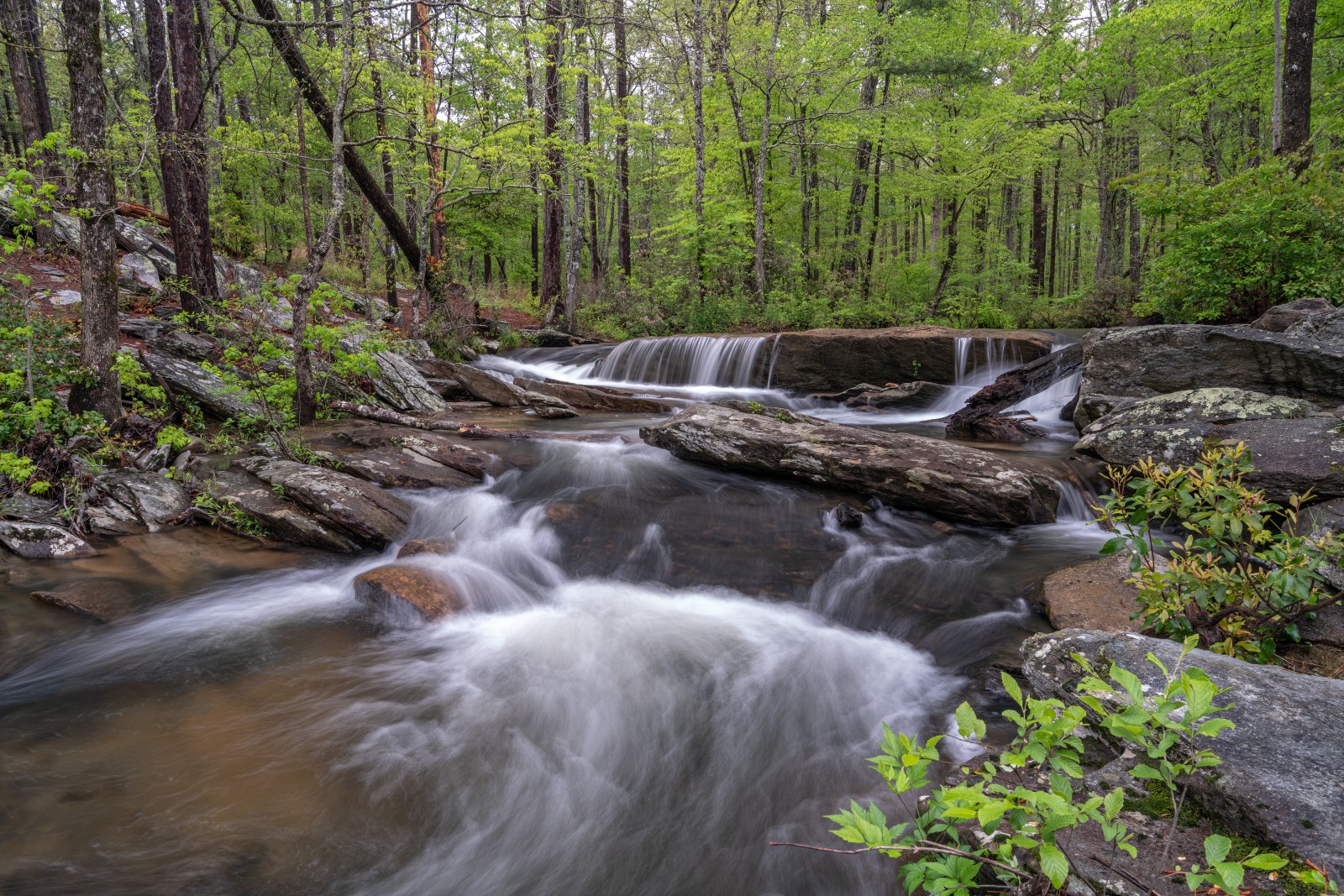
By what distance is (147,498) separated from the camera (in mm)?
5750

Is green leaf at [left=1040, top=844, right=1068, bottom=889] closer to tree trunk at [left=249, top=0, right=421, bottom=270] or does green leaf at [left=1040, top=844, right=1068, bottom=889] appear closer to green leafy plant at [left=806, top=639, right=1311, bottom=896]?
green leafy plant at [left=806, top=639, right=1311, bottom=896]

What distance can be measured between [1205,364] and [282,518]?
9.75 metres

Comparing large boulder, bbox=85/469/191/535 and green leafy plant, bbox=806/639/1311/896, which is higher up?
green leafy plant, bbox=806/639/1311/896

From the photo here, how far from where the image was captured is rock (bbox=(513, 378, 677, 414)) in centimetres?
1077

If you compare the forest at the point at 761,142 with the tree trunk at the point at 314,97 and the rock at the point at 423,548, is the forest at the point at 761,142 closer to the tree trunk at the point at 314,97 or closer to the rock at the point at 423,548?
the tree trunk at the point at 314,97

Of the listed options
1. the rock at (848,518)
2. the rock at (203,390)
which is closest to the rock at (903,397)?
the rock at (848,518)

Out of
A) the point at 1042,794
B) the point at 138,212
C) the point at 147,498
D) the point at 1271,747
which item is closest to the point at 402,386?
the point at 147,498

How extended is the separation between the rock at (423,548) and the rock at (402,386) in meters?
4.24

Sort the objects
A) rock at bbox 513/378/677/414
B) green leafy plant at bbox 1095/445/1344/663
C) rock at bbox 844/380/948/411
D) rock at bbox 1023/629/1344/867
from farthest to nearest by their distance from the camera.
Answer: rock at bbox 844/380/948/411
rock at bbox 513/378/677/414
green leafy plant at bbox 1095/445/1344/663
rock at bbox 1023/629/1344/867

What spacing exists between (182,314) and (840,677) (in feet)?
27.5

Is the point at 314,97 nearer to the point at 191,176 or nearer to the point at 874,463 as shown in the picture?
the point at 191,176

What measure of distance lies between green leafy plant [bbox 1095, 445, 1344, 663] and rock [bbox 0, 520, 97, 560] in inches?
281

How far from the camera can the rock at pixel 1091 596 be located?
13.1 feet

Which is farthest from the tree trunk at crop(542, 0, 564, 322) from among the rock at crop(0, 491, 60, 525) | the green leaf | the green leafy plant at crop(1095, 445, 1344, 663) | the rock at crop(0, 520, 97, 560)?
the green leaf
